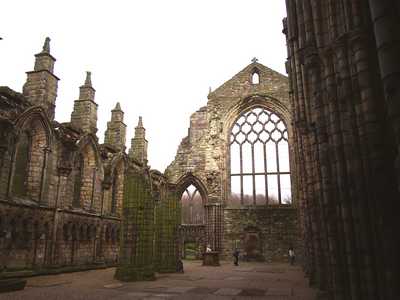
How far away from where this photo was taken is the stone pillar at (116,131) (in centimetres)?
1972

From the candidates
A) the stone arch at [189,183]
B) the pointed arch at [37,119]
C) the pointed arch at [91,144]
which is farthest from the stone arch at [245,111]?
the pointed arch at [37,119]

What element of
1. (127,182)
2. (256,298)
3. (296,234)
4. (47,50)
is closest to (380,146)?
(256,298)

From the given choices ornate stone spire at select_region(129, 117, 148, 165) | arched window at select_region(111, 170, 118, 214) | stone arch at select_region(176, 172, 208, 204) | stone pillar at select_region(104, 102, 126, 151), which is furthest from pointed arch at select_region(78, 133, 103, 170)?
stone arch at select_region(176, 172, 208, 204)

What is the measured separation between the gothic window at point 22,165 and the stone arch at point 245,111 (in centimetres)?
1295

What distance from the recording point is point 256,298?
7.05 metres

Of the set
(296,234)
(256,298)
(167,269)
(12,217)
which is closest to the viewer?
(256,298)

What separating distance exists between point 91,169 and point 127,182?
553cm

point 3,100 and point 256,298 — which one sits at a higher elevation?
point 3,100

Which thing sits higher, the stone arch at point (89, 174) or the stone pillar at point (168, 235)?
the stone arch at point (89, 174)

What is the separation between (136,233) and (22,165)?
521 centimetres

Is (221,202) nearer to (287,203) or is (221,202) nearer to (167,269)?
(287,203)

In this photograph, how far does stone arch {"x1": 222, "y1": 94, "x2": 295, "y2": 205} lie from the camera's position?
23438mm

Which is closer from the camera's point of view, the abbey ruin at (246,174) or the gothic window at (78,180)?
the abbey ruin at (246,174)

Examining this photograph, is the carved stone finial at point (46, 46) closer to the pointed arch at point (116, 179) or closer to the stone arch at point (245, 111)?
the pointed arch at point (116, 179)
